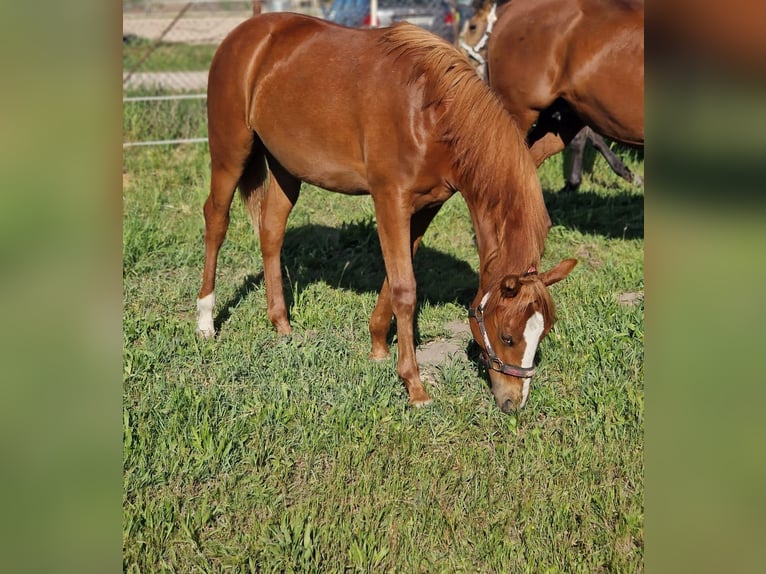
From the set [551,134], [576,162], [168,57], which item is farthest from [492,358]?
[168,57]

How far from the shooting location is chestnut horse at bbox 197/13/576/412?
3840 millimetres

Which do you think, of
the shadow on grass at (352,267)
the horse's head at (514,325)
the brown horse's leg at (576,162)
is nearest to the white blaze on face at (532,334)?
the horse's head at (514,325)

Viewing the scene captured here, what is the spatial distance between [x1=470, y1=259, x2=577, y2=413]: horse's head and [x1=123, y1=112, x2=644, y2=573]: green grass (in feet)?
0.81

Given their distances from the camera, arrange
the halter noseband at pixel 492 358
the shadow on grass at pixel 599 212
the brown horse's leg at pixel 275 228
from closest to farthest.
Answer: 1. the halter noseband at pixel 492 358
2. the brown horse's leg at pixel 275 228
3. the shadow on grass at pixel 599 212

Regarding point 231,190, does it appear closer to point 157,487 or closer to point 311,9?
point 157,487

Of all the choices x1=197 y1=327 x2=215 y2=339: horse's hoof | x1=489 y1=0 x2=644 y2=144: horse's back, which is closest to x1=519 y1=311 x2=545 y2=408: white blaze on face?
x1=197 y1=327 x2=215 y2=339: horse's hoof

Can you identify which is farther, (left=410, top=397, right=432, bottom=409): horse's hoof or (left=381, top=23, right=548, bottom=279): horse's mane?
(left=410, top=397, right=432, bottom=409): horse's hoof

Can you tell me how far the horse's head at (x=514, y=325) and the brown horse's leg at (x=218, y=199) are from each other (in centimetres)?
202

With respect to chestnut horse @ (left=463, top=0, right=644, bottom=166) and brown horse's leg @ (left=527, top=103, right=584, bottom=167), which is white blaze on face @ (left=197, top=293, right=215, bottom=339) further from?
brown horse's leg @ (left=527, top=103, right=584, bottom=167)

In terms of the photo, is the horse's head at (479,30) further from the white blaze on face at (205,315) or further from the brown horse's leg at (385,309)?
the white blaze on face at (205,315)

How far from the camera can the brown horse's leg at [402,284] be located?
4.25 meters

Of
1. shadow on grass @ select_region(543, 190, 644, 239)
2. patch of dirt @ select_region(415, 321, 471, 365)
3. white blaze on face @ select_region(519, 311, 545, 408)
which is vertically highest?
white blaze on face @ select_region(519, 311, 545, 408)

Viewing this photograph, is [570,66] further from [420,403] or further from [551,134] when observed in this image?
[420,403]
